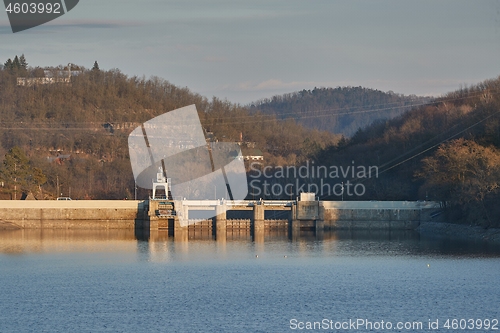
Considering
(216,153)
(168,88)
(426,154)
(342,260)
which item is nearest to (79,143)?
(216,153)

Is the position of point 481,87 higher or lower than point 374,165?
higher

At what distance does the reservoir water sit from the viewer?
118 ft

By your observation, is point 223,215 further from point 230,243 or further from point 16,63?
point 16,63

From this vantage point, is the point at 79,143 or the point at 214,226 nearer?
the point at 214,226

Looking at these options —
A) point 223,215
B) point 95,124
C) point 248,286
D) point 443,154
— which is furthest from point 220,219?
point 95,124

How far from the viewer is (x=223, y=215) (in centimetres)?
8038

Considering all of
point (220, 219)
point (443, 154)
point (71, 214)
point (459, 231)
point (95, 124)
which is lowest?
point (459, 231)

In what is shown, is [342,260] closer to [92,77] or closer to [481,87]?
[481,87]

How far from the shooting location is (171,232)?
79.4 meters

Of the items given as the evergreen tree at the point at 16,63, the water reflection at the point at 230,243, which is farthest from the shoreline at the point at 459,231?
the evergreen tree at the point at 16,63

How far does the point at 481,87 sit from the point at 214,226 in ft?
176

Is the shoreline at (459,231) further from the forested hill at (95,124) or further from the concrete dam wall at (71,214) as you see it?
the forested hill at (95,124)

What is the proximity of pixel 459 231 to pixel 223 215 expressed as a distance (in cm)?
2103

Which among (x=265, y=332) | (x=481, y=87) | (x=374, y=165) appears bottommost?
(x=265, y=332)
